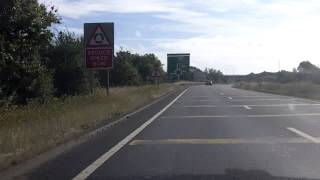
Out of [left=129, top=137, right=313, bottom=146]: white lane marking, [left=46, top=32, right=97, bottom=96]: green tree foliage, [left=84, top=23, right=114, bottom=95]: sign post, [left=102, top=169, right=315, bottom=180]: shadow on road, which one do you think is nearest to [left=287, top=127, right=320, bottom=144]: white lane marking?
[left=129, top=137, right=313, bottom=146]: white lane marking

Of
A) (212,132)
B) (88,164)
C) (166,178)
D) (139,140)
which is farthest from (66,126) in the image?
(166,178)

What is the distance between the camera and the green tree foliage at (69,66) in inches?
1769

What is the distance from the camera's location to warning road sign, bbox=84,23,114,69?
85.9 ft

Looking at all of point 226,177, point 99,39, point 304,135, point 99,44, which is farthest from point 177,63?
point 226,177

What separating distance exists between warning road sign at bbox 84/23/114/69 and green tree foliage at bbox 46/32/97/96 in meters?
17.5

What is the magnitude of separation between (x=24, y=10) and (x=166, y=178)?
31.1 ft

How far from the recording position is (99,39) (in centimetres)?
2642

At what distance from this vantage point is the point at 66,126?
707 inches

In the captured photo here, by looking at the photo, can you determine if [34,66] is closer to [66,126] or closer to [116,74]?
[66,126]

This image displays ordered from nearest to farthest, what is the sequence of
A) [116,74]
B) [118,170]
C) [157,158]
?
1. [118,170]
2. [157,158]
3. [116,74]

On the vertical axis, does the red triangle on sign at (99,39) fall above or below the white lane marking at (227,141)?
above

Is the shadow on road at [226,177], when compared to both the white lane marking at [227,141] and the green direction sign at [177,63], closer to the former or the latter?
the white lane marking at [227,141]

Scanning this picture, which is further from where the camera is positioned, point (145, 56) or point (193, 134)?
point (145, 56)

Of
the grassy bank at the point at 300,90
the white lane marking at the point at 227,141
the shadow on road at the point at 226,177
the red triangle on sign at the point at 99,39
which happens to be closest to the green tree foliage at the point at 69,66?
the grassy bank at the point at 300,90
